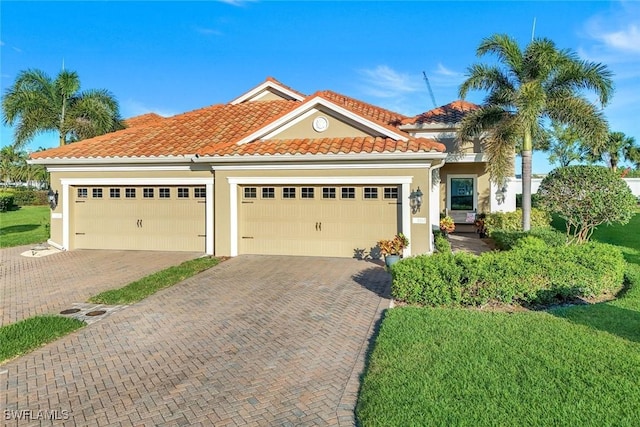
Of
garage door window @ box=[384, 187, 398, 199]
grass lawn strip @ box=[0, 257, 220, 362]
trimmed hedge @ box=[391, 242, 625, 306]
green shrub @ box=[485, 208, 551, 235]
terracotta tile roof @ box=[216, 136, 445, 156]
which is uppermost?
terracotta tile roof @ box=[216, 136, 445, 156]

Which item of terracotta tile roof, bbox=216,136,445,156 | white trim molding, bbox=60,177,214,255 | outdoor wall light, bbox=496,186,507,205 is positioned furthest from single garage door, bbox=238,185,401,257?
outdoor wall light, bbox=496,186,507,205

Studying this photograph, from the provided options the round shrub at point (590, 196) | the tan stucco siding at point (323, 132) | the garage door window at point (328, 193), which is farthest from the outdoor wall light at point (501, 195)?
the garage door window at point (328, 193)

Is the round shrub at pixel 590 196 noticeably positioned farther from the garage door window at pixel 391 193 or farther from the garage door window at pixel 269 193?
the garage door window at pixel 269 193

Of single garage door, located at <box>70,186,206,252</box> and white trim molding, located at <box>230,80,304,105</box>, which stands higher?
white trim molding, located at <box>230,80,304,105</box>

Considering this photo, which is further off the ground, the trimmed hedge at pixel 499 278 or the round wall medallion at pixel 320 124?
the round wall medallion at pixel 320 124

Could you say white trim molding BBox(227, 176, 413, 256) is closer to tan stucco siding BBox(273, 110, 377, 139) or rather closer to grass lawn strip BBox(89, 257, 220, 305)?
grass lawn strip BBox(89, 257, 220, 305)

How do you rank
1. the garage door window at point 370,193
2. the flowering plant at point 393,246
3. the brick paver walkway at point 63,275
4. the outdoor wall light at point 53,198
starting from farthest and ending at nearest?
the outdoor wall light at point 53,198, the garage door window at point 370,193, the flowering plant at point 393,246, the brick paver walkway at point 63,275

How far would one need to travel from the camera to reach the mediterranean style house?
11.9 m

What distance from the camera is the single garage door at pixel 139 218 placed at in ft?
45.1

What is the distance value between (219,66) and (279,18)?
693cm

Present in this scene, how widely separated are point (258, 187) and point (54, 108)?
12.5 m

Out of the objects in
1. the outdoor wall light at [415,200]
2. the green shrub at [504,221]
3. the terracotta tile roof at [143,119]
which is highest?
the terracotta tile roof at [143,119]

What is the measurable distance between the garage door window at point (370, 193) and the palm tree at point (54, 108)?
1398 cm

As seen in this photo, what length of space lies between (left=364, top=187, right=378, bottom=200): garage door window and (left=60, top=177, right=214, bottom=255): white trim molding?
527cm
